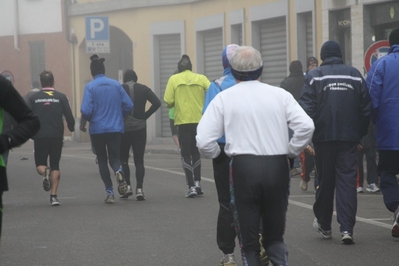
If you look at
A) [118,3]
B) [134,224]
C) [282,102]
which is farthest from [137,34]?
[282,102]

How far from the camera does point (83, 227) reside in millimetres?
10219

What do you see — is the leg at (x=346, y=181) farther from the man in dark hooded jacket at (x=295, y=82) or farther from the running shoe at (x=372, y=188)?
the man in dark hooded jacket at (x=295, y=82)

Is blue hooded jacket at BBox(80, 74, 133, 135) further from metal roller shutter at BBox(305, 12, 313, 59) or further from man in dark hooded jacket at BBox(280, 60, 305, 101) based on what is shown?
metal roller shutter at BBox(305, 12, 313, 59)

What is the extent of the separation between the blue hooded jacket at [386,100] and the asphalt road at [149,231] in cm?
94

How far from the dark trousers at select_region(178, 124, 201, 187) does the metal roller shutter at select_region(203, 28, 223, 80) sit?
49.9ft

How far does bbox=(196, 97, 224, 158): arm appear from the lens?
243 inches

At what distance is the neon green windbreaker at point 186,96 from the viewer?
1298cm

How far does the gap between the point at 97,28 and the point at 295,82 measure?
1206cm

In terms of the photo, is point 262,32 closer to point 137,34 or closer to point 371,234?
point 137,34

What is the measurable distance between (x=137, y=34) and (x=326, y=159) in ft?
77.5

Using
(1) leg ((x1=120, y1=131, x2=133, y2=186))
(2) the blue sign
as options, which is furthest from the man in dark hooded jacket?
(2) the blue sign

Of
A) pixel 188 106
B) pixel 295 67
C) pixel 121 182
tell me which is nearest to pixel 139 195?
pixel 121 182

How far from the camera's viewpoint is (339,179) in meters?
8.73

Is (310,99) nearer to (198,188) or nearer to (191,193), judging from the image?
(191,193)
